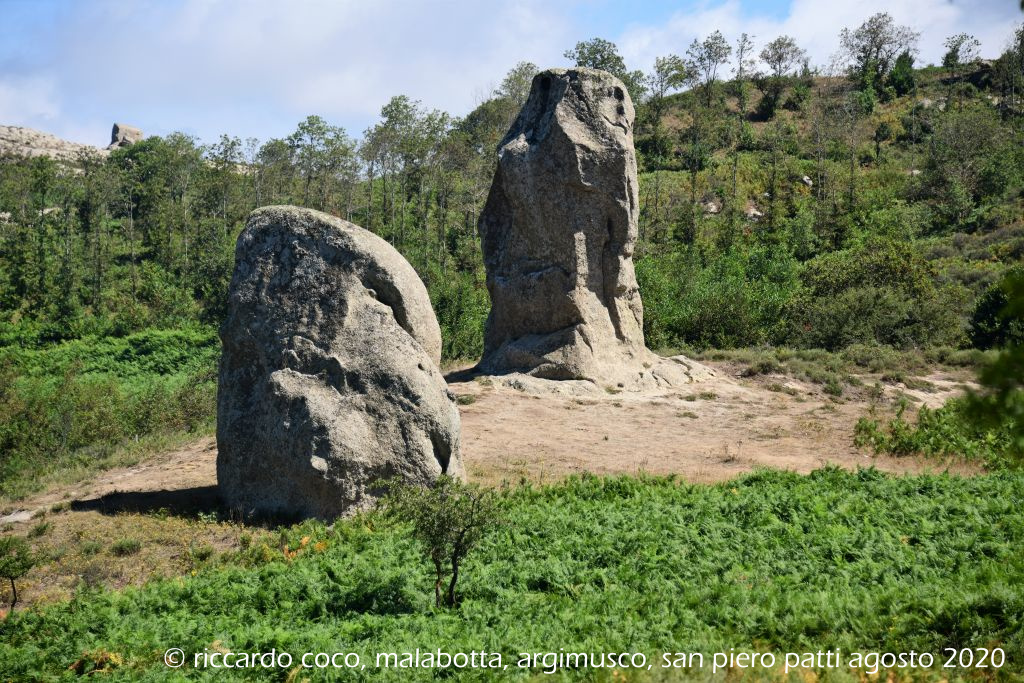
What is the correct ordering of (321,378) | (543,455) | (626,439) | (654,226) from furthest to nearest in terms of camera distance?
(654,226), (626,439), (543,455), (321,378)

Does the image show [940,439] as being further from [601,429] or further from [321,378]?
[321,378]

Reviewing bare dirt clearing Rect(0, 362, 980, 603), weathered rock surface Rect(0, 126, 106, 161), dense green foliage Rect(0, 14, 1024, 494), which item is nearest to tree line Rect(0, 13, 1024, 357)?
dense green foliage Rect(0, 14, 1024, 494)

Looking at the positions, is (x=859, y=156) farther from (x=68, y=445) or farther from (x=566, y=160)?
(x=68, y=445)

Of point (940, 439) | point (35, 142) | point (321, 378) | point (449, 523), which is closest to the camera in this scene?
point (449, 523)

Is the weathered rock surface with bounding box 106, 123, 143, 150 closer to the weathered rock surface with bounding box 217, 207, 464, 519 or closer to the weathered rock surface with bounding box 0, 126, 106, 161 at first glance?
the weathered rock surface with bounding box 0, 126, 106, 161

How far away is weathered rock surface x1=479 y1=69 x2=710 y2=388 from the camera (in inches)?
739

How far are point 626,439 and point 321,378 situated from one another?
595 cm

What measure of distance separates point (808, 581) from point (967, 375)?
50.2 ft

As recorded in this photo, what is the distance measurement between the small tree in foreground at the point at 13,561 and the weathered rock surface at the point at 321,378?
8.48 ft

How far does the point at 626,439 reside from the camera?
1461 centimetres

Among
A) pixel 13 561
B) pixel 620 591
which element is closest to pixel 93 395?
pixel 13 561

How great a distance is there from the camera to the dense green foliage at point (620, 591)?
646cm

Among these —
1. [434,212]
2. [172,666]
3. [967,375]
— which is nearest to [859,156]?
[434,212]

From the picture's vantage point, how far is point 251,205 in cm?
5172
